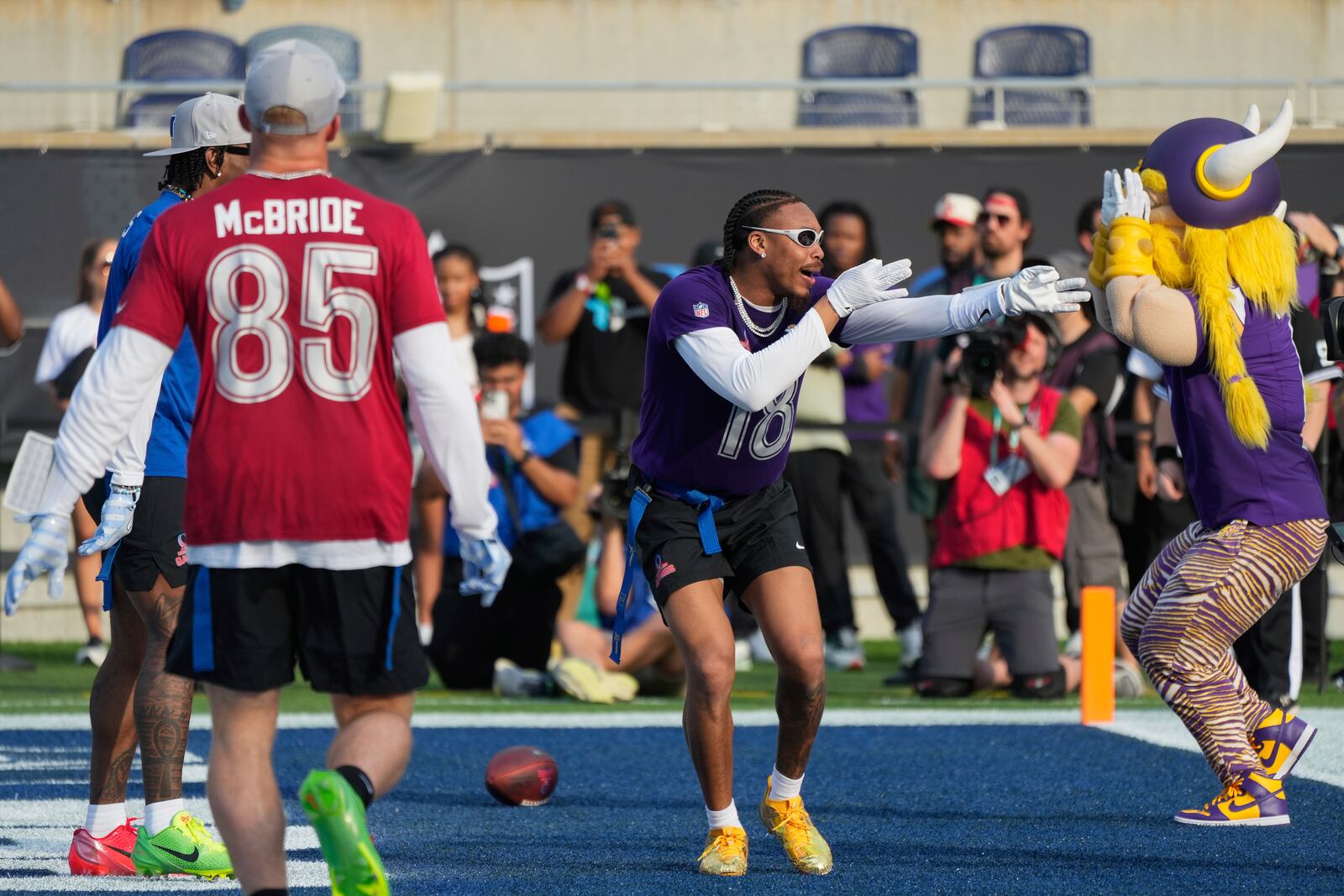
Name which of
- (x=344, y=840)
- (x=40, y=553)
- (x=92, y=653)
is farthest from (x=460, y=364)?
(x=344, y=840)

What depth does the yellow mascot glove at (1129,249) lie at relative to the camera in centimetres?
582

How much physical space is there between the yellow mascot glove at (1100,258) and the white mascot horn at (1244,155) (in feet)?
1.15

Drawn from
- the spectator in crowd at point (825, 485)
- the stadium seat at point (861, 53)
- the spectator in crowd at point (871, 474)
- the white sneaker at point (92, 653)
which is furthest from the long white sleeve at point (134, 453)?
the stadium seat at point (861, 53)

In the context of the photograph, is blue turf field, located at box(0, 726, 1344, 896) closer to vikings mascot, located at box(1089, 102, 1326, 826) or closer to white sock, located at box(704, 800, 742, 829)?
white sock, located at box(704, 800, 742, 829)

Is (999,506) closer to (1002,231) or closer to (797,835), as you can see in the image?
(1002,231)

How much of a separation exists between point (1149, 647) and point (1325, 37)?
Answer: 1313 centimetres

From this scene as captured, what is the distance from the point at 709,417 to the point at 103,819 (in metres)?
2.06

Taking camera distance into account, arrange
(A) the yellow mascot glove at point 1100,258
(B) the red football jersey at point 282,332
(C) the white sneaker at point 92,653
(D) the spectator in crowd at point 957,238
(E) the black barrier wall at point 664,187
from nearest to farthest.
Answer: (B) the red football jersey at point 282,332, (A) the yellow mascot glove at point 1100,258, (D) the spectator in crowd at point 957,238, (C) the white sneaker at point 92,653, (E) the black barrier wall at point 664,187

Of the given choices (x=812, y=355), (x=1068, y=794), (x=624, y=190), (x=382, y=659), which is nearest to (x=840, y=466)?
(x=624, y=190)

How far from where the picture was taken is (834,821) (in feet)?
20.6

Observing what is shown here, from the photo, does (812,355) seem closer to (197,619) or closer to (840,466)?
(197,619)

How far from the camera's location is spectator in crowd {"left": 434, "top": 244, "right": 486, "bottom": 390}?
36.8 feet

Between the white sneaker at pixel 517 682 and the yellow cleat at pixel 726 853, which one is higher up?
the yellow cleat at pixel 726 853

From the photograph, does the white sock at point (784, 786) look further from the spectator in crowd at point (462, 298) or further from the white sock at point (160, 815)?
the spectator in crowd at point (462, 298)
